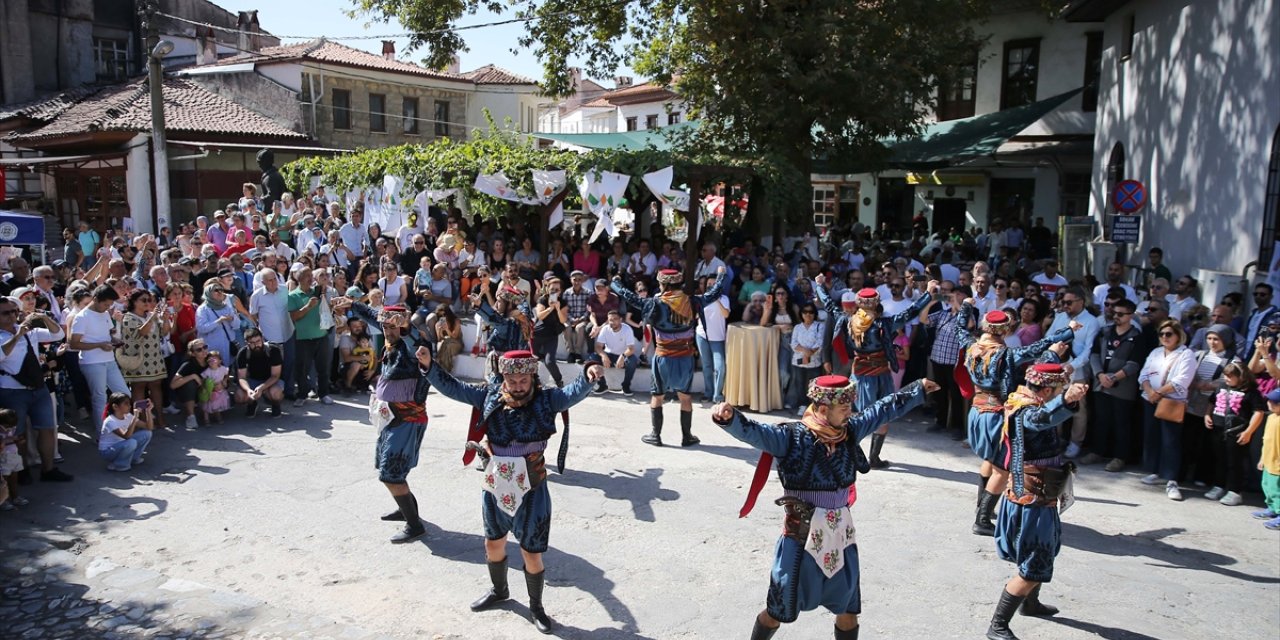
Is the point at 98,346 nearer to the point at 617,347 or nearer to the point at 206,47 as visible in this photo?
the point at 617,347

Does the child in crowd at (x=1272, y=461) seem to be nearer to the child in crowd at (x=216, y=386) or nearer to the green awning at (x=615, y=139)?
the child in crowd at (x=216, y=386)

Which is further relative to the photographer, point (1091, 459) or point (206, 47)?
point (206, 47)

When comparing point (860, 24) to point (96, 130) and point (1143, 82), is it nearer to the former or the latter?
point (1143, 82)

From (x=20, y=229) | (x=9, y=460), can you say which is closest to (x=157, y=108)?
(x=20, y=229)

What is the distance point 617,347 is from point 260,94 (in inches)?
827

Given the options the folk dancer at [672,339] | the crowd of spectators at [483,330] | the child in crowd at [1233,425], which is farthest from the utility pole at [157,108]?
the child in crowd at [1233,425]

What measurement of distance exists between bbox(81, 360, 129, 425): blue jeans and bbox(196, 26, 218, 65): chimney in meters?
24.5

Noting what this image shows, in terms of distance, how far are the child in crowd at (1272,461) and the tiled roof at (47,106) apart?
2758 cm

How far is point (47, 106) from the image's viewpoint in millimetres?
25672

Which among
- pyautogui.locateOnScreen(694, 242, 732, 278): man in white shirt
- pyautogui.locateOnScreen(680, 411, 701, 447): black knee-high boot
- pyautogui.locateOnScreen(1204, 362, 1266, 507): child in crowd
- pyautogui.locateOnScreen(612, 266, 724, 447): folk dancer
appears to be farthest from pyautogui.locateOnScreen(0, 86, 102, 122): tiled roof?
pyautogui.locateOnScreen(1204, 362, 1266, 507): child in crowd

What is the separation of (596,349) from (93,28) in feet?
82.8

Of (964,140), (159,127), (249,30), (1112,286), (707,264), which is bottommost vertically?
(1112,286)

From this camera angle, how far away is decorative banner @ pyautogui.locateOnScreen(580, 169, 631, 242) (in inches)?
493

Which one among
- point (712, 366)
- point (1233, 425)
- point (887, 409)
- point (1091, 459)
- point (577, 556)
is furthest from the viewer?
point (712, 366)
